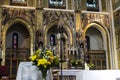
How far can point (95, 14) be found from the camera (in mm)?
17922

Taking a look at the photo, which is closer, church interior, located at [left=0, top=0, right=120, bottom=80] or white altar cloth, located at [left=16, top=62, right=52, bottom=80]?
white altar cloth, located at [left=16, top=62, right=52, bottom=80]

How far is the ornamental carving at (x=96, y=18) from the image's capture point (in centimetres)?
1744

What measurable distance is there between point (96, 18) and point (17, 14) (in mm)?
6314

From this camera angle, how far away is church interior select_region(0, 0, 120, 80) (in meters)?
15.9

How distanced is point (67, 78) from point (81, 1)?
10446mm

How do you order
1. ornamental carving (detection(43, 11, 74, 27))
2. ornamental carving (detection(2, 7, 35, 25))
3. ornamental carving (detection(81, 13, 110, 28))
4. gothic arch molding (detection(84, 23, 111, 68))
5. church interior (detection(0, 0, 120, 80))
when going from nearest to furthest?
ornamental carving (detection(2, 7, 35, 25)) → church interior (detection(0, 0, 120, 80)) → ornamental carving (detection(43, 11, 74, 27)) → ornamental carving (detection(81, 13, 110, 28)) → gothic arch molding (detection(84, 23, 111, 68))

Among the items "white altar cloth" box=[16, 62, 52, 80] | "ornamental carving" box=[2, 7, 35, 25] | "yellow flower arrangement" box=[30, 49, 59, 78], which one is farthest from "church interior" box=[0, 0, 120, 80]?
"white altar cloth" box=[16, 62, 52, 80]

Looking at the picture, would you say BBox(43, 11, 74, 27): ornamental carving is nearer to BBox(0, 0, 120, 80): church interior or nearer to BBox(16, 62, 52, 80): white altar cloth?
BBox(0, 0, 120, 80): church interior

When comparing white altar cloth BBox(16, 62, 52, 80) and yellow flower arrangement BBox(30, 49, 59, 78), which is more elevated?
yellow flower arrangement BBox(30, 49, 59, 78)

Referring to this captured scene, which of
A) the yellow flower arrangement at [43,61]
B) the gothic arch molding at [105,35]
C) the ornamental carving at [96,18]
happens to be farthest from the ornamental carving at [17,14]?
the yellow flower arrangement at [43,61]

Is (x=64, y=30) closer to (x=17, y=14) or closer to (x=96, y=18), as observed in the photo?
(x=96, y=18)

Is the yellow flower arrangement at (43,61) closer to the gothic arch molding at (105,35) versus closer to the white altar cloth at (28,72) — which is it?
the white altar cloth at (28,72)

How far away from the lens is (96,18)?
17891 millimetres

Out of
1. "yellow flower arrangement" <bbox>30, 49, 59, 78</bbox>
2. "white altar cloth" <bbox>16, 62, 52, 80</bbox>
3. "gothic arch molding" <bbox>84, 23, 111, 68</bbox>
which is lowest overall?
"white altar cloth" <bbox>16, 62, 52, 80</bbox>
